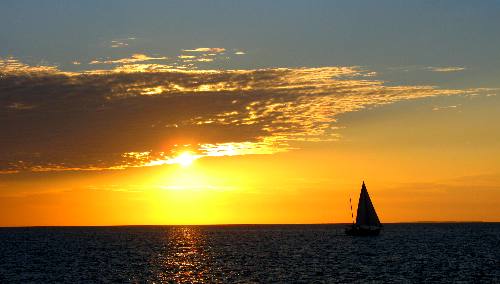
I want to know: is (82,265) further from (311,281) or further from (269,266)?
(311,281)

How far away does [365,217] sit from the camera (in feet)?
545

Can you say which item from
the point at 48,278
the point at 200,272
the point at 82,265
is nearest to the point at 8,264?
the point at 82,265

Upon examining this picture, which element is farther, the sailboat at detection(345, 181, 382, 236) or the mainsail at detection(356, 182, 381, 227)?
the sailboat at detection(345, 181, 382, 236)

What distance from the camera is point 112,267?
107m

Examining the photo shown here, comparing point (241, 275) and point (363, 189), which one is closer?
point (241, 275)

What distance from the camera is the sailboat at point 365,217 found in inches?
6220

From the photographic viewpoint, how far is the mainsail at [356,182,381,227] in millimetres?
157500

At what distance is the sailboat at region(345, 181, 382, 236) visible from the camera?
158 m

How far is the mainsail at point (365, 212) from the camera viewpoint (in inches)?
6201

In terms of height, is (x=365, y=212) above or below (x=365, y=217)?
above

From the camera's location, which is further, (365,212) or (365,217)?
(365,217)

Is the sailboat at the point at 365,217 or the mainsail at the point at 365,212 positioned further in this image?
the sailboat at the point at 365,217

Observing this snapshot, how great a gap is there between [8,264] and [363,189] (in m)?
79.9

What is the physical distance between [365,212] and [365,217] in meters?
2.83
